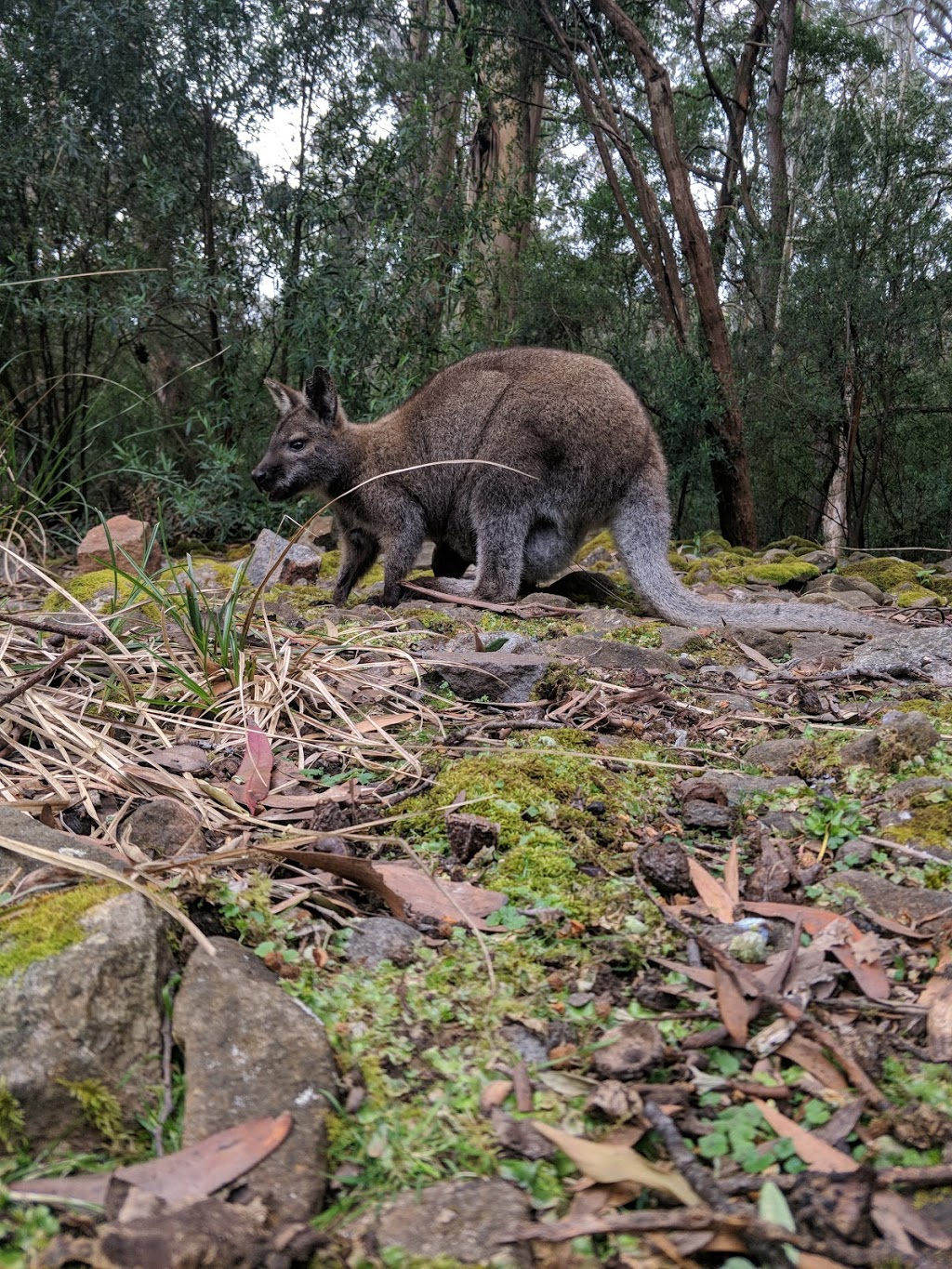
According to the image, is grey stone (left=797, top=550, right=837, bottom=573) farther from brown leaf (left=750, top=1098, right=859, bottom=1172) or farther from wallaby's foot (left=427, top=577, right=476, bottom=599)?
brown leaf (left=750, top=1098, right=859, bottom=1172)

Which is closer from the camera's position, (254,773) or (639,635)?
(254,773)

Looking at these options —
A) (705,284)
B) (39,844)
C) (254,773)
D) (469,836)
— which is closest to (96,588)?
(254,773)

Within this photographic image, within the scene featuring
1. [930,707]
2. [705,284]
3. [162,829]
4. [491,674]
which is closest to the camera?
[162,829]

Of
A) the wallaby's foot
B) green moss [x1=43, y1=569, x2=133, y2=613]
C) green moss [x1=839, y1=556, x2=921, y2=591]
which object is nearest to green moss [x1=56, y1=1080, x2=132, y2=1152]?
green moss [x1=43, y1=569, x2=133, y2=613]

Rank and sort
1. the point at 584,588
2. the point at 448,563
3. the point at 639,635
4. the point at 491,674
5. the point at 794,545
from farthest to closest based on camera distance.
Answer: the point at 794,545 < the point at 448,563 < the point at 584,588 < the point at 639,635 < the point at 491,674

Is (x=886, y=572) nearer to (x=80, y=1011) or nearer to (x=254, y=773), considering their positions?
(x=254, y=773)

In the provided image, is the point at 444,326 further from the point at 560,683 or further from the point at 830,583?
the point at 560,683

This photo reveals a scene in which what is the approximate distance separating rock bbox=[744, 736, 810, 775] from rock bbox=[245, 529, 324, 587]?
12.3ft

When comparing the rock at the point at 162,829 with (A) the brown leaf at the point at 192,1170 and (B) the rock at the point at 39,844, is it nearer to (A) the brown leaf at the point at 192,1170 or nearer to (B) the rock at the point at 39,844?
(B) the rock at the point at 39,844

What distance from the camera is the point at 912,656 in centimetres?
364

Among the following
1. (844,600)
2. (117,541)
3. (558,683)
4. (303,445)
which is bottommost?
(558,683)

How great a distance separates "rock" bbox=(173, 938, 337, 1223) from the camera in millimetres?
1183

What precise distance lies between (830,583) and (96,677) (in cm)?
473

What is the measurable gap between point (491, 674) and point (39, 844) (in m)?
1.61
